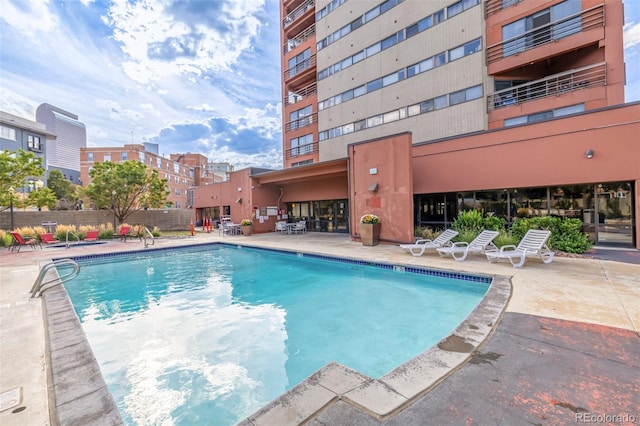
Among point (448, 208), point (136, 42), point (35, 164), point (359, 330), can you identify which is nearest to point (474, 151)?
point (448, 208)

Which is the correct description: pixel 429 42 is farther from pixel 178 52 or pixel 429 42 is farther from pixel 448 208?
pixel 178 52

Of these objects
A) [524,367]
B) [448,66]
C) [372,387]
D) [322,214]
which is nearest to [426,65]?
→ [448,66]

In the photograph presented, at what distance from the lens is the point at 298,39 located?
1032 inches

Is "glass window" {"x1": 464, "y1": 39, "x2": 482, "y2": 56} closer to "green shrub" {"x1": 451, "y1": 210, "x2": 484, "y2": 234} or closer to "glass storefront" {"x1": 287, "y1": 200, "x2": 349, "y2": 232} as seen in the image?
"green shrub" {"x1": 451, "y1": 210, "x2": 484, "y2": 234}

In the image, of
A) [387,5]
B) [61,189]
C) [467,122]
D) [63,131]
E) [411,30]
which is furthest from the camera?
[63,131]

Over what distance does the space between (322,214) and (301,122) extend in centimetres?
1002

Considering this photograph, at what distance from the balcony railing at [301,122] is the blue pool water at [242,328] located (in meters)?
17.0

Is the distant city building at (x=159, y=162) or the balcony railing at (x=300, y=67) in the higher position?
the balcony railing at (x=300, y=67)

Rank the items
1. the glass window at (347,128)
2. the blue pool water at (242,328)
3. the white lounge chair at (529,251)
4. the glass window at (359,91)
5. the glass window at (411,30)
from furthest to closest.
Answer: the glass window at (347,128)
the glass window at (359,91)
the glass window at (411,30)
the white lounge chair at (529,251)
the blue pool water at (242,328)

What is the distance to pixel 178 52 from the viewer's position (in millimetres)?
21406

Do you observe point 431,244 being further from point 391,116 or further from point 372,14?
point 372,14

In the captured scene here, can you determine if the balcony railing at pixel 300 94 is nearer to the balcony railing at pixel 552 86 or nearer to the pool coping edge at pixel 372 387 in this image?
the balcony railing at pixel 552 86

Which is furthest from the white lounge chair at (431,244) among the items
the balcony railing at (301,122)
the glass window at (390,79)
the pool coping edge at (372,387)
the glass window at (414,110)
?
the balcony railing at (301,122)

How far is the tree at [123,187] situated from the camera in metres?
17.2
